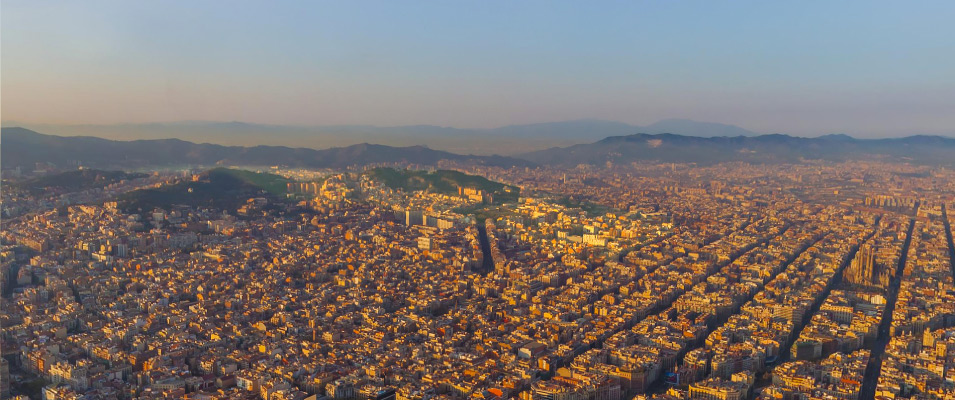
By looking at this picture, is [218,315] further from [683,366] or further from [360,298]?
[683,366]

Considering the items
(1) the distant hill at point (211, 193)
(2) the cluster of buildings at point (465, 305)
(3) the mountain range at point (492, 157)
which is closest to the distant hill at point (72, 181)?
(2) the cluster of buildings at point (465, 305)

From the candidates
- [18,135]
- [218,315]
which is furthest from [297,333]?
[18,135]

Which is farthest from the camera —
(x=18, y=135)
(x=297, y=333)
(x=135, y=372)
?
(x=18, y=135)

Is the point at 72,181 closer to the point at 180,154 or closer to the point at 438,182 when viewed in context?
the point at 438,182

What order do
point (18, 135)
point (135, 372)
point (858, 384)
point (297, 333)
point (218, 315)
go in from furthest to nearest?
point (18, 135)
point (218, 315)
point (297, 333)
point (135, 372)
point (858, 384)

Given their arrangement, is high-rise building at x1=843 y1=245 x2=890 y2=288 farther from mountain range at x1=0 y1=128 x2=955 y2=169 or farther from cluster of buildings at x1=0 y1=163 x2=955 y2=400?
mountain range at x1=0 y1=128 x2=955 y2=169

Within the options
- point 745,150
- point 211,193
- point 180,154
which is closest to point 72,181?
point 211,193
